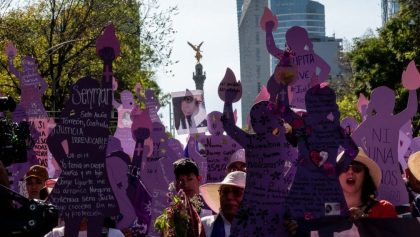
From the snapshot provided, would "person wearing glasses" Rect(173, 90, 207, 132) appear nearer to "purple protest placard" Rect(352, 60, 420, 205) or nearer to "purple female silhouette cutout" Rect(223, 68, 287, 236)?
"purple protest placard" Rect(352, 60, 420, 205)

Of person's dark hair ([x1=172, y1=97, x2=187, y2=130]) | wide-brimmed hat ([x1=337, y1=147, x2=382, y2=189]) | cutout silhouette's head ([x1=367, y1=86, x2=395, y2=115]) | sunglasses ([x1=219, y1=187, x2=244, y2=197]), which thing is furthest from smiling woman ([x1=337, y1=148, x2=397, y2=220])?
person's dark hair ([x1=172, y1=97, x2=187, y2=130])

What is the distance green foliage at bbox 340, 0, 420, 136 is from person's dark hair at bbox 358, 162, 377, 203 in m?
24.7

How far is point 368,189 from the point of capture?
6.82 m

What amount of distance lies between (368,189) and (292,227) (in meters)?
0.89

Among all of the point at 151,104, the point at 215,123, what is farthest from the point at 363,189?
the point at 151,104

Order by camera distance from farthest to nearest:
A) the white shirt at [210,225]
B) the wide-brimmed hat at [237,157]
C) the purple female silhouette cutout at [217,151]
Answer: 1. the purple female silhouette cutout at [217,151]
2. the wide-brimmed hat at [237,157]
3. the white shirt at [210,225]

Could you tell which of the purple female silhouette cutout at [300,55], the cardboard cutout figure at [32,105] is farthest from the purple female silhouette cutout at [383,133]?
the cardboard cutout figure at [32,105]

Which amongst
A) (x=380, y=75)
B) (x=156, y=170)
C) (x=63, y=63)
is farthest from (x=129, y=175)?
(x=380, y=75)

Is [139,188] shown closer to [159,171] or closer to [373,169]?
[159,171]

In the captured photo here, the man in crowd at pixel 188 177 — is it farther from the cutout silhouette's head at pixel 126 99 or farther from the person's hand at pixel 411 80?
Answer: the cutout silhouette's head at pixel 126 99

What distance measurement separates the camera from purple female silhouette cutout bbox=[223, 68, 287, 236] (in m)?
6.26

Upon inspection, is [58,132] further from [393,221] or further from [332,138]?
[393,221]

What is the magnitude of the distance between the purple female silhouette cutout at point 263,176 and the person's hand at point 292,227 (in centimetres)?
5

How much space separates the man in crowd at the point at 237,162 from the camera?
903cm
